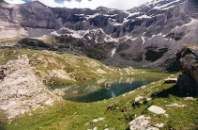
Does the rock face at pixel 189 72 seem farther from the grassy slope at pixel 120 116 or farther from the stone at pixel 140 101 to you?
the stone at pixel 140 101

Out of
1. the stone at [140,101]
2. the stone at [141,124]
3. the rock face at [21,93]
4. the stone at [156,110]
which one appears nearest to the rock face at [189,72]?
the stone at [140,101]

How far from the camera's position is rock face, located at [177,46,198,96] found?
143ft

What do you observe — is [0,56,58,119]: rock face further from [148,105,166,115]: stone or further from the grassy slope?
[148,105,166,115]: stone

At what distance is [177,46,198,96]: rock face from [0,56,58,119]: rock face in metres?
33.3

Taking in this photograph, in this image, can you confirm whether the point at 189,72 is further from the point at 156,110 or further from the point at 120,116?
the point at 120,116

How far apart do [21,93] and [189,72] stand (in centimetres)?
4250

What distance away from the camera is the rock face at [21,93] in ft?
243

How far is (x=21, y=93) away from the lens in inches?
3105

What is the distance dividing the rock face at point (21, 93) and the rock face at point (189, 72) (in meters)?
33.3

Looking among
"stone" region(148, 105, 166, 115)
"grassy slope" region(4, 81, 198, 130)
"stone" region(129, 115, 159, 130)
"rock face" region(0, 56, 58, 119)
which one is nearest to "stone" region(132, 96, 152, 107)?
"grassy slope" region(4, 81, 198, 130)

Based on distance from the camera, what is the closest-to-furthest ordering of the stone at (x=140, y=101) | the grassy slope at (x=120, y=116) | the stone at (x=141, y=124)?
the stone at (x=141, y=124)
the grassy slope at (x=120, y=116)
the stone at (x=140, y=101)

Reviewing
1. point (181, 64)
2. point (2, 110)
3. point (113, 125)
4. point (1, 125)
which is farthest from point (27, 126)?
point (181, 64)

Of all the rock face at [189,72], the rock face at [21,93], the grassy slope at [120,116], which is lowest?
the rock face at [21,93]

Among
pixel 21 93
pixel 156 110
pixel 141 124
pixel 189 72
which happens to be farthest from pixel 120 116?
pixel 21 93
